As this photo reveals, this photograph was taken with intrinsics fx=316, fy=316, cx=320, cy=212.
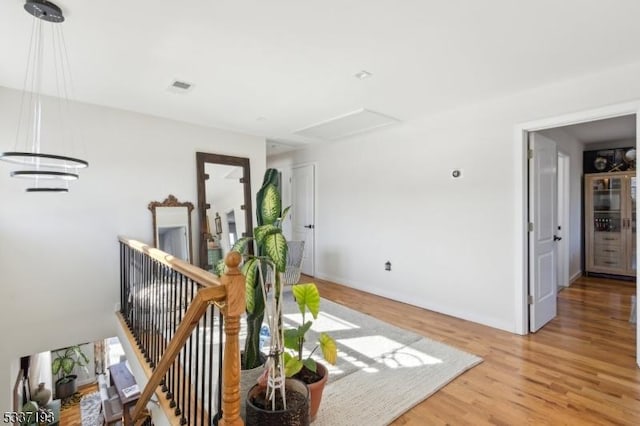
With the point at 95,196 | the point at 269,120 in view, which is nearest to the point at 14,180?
the point at 95,196

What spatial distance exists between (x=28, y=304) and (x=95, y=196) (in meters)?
1.17

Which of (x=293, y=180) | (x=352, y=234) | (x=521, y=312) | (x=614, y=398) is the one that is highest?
(x=293, y=180)

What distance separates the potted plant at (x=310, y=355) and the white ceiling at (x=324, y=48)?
5.33ft

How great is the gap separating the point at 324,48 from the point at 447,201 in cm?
239

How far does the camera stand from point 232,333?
130cm

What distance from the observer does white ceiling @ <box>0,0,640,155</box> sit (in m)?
1.81

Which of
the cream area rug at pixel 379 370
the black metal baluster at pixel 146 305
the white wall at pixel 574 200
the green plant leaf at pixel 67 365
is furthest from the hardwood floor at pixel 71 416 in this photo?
Result: the white wall at pixel 574 200

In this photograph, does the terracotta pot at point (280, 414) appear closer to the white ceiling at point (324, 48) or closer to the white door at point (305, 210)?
the white ceiling at point (324, 48)

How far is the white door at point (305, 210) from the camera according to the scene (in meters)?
5.78

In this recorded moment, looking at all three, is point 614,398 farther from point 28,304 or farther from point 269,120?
point 28,304

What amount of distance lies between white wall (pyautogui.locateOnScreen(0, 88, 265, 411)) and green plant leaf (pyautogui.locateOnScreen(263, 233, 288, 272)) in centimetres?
274

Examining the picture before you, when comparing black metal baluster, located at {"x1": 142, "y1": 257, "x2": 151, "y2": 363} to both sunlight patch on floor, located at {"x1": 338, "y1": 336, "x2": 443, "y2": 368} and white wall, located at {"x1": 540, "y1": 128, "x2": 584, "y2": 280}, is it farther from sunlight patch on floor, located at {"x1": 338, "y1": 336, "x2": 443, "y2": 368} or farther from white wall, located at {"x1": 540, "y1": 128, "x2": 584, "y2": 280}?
white wall, located at {"x1": 540, "y1": 128, "x2": 584, "y2": 280}

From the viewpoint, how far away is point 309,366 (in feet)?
5.86

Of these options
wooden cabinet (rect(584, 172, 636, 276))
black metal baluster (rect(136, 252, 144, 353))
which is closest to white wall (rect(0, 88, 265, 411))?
black metal baluster (rect(136, 252, 144, 353))
